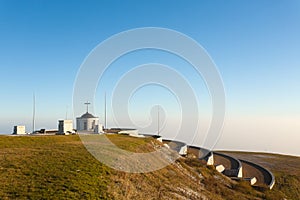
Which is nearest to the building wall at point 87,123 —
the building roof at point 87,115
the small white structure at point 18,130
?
the building roof at point 87,115

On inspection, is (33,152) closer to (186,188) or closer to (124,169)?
(124,169)

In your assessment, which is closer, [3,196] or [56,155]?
[3,196]

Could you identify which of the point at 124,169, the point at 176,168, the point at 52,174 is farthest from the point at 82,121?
the point at 52,174

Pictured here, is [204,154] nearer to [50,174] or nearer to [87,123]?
[87,123]

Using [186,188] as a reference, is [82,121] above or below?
above

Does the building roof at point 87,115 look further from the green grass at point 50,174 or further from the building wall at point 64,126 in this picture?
the green grass at point 50,174

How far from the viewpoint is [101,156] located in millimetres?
21188

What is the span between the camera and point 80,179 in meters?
15.5

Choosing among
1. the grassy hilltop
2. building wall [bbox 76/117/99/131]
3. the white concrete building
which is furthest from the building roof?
the grassy hilltop

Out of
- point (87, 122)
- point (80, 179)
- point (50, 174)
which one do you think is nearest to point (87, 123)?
point (87, 122)

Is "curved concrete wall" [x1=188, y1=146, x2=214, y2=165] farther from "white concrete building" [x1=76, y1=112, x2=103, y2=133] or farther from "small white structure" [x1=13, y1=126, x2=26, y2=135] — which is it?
"small white structure" [x1=13, y1=126, x2=26, y2=135]

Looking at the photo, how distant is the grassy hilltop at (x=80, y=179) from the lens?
1358cm

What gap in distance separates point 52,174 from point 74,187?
78.7 inches

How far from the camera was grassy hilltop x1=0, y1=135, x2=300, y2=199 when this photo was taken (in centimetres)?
1358
